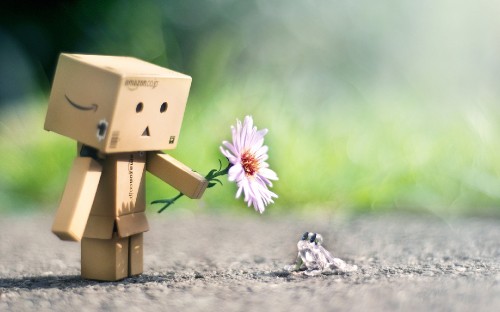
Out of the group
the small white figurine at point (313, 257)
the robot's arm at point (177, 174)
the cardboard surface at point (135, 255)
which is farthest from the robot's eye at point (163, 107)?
the small white figurine at point (313, 257)

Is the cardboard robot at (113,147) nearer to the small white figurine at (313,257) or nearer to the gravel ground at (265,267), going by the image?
the gravel ground at (265,267)

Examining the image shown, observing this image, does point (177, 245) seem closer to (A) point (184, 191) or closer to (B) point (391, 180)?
(A) point (184, 191)

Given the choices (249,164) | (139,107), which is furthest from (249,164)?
(139,107)

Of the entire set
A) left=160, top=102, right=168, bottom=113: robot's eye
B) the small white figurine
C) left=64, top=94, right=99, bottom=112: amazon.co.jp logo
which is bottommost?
the small white figurine

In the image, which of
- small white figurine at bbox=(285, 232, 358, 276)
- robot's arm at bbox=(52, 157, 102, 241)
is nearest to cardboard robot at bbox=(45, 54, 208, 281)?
robot's arm at bbox=(52, 157, 102, 241)

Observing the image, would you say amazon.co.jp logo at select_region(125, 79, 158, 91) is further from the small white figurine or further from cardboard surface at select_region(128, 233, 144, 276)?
the small white figurine
